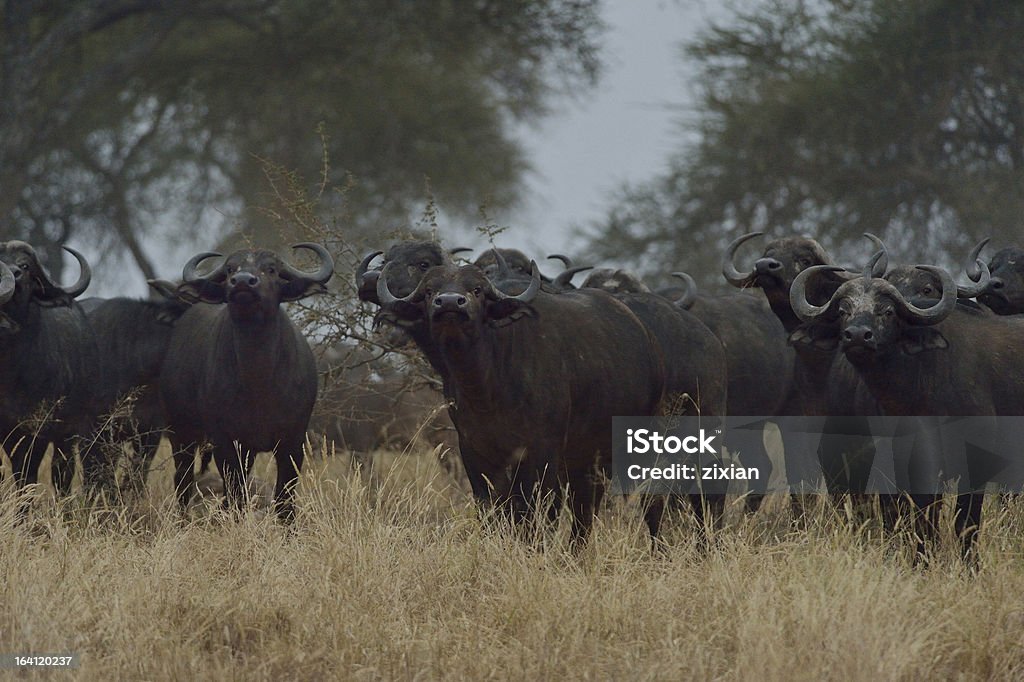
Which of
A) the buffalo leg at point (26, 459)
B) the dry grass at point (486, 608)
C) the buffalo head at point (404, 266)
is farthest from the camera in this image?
the buffalo leg at point (26, 459)

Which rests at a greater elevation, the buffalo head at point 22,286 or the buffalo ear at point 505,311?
the buffalo head at point 22,286

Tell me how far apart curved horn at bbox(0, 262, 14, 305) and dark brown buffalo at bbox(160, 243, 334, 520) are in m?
0.85

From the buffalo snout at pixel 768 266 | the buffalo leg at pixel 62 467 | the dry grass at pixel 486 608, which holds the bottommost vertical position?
the dry grass at pixel 486 608

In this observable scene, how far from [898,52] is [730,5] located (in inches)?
109

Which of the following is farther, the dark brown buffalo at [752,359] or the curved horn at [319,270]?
the dark brown buffalo at [752,359]

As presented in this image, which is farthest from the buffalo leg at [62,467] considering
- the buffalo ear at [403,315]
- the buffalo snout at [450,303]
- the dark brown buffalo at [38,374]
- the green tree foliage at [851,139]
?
the green tree foliage at [851,139]

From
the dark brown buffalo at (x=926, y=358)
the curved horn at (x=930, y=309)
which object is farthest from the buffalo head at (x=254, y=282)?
the curved horn at (x=930, y=309)

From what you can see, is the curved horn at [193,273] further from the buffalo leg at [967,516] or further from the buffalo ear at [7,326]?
the buffalo leg at [967,516]

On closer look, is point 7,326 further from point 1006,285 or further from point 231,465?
point 1006,285

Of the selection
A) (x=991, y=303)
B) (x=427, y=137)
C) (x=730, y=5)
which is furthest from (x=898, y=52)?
(x=991, y=303)

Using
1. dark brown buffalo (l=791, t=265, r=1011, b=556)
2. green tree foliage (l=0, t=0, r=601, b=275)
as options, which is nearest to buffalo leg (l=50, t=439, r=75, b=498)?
dark brown buffalo (l=791, t=265, r=1011, b=556)

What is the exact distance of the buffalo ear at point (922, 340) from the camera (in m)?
6.01

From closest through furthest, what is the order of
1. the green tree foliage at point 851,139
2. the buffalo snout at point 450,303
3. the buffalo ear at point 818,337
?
the buffalo snout at point 450,303, the buffalo ear at point 818,337, the green tree foliage at point 851,139

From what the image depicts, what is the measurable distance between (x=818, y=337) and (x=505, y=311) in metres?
1.38
